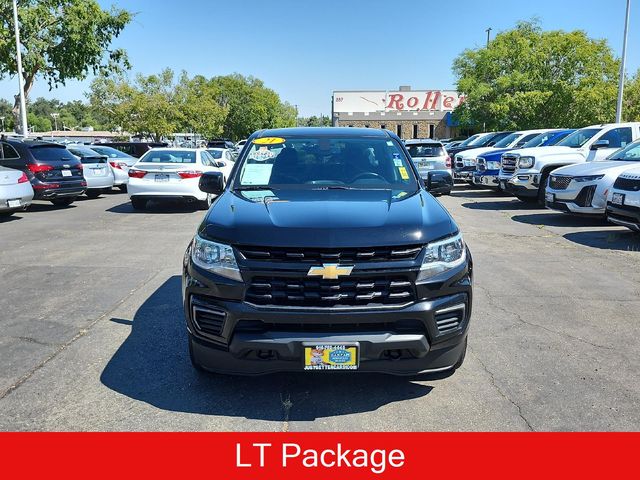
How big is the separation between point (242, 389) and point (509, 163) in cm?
1239

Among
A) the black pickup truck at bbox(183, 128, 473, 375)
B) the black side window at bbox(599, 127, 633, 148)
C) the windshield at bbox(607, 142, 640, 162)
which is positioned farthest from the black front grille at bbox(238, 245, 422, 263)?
the black side window at bbox(599, 127, 633, 148)

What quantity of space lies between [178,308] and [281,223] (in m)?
2.56

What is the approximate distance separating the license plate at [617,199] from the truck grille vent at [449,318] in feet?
22.3

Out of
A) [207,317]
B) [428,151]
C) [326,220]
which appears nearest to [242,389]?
[207,317]

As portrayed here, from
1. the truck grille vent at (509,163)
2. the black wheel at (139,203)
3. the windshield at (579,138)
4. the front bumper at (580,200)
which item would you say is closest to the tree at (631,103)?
the windshield at (579,138)

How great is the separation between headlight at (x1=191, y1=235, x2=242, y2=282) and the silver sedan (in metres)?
9.40

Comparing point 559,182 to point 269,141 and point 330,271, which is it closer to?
point 269,141

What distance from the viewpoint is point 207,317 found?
340 centimetres

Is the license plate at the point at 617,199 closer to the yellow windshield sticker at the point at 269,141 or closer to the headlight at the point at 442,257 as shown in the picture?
the yellow windshield sticker at the point at 269,141

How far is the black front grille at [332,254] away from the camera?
129 inches

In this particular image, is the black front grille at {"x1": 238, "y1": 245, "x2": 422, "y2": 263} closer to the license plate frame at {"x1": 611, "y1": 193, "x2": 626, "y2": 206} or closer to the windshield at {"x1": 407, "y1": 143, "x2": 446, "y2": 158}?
the license plate frame at {"x1": 611, "y1": 193, "x2": 626, "y2": 206}

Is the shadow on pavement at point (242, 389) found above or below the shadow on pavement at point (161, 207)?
below

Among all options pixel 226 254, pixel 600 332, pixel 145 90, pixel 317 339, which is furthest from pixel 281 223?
pixel 145 90
